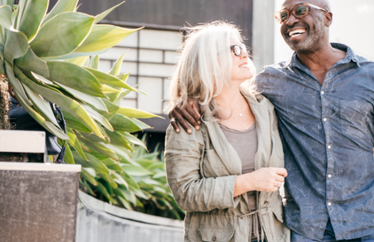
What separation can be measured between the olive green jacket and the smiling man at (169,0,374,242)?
9 centimetres

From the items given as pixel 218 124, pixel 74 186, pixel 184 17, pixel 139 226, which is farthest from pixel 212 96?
pixel 184 17

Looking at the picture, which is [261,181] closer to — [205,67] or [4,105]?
[205,67]

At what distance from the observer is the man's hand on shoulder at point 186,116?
2.23 m

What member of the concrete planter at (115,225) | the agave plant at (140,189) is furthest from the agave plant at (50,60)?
the agave plant at (140,189)

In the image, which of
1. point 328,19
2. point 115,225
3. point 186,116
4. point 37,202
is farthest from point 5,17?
point 115,225

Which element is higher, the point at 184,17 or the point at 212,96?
the point at 184,17

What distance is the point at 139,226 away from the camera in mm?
4355

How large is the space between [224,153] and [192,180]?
0.22m

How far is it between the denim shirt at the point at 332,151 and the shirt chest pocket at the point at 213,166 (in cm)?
44

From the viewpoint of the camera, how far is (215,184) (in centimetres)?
211

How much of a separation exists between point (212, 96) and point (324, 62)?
0.71 metres

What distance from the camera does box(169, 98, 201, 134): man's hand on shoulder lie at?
7.32 ft

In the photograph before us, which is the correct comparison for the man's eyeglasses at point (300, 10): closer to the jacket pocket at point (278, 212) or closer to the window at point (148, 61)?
the jacket pocket at point (278, 212)

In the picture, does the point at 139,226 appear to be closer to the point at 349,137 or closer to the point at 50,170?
the point at 349,137
